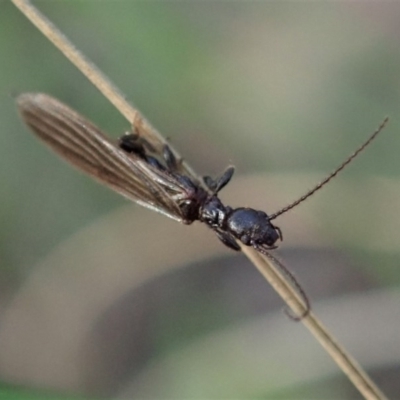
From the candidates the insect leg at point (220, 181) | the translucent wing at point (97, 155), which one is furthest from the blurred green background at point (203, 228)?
the translucent wing at point (97, 155)

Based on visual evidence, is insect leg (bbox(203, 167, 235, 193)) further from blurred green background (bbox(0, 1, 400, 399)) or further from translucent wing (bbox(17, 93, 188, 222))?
blurred green background (bbox(0, 1, 400, 399))

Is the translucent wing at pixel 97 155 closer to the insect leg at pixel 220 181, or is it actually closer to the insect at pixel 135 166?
the insect at pixel 135 166

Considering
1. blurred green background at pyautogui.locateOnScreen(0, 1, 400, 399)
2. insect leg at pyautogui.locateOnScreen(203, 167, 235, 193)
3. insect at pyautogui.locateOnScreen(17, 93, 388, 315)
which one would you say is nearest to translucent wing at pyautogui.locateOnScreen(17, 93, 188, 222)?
insect at pyautogui.locateOnScreen(17, 93, 388, 315)

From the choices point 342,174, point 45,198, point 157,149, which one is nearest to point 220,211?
point 157,149

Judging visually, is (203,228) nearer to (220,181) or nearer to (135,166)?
(220,181)

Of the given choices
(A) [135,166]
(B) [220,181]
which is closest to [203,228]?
(B) [220,181]

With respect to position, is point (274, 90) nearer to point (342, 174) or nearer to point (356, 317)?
point (342, 174)
